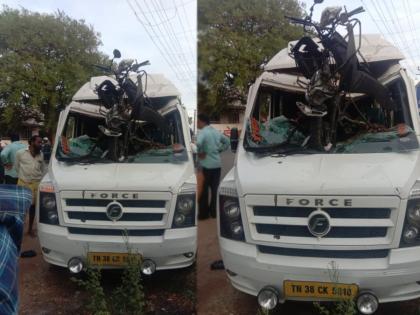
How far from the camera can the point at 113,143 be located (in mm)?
2742

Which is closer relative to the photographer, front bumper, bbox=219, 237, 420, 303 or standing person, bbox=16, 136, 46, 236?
front bumper, bbox=219, 237, 420, 303

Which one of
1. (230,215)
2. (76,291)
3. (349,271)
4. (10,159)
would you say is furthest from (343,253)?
(10,159)

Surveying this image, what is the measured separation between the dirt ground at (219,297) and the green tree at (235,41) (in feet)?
2.79

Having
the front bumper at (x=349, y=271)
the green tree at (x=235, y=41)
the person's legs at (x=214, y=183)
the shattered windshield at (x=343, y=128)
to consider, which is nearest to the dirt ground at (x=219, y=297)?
the person's legs at (x=214, y=183)

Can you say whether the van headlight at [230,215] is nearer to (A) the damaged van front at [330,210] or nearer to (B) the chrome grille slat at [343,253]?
(A) the damaged van front at [330,210]

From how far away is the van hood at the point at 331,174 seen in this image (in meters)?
2.17

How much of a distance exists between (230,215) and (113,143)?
0.90 metres

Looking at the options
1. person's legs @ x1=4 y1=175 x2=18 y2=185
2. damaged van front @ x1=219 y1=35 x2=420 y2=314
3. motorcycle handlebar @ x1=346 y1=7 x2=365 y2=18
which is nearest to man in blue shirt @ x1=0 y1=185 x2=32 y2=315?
damaged van front @ x1=219 y1=35 x2=420 y2=314

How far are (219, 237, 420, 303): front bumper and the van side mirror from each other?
70 cm

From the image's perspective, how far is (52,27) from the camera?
2266 millimetres

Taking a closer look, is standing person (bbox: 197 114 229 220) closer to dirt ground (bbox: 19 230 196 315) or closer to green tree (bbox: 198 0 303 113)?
green tree (bbox: 198 0 303 113)

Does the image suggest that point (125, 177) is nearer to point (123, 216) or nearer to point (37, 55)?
point (123, 216)

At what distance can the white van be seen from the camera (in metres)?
2.37

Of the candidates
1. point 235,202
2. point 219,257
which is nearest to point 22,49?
point 235,202
